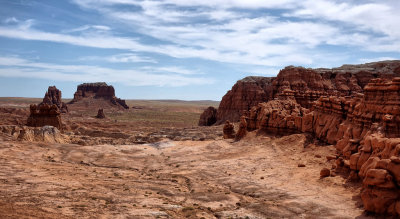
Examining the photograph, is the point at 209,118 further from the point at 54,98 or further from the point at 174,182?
the point at 54,98

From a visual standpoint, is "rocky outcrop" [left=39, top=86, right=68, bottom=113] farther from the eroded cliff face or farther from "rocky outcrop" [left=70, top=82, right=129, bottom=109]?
the eroded cliff face

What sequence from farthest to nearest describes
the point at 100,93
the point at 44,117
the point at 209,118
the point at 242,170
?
the point at 100,93, the point at 209,118, the point at 44,117, the point at 242,170

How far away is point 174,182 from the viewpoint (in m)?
25.2

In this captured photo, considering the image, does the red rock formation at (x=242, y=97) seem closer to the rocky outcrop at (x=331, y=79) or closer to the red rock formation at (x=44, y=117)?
the rocky outcrop at (x=331, y=79)

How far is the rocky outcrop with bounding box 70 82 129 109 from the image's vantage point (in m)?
169

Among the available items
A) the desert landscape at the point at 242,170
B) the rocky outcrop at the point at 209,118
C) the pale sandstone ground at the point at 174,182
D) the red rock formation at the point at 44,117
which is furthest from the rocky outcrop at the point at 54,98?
the pale sandstone ground at the point at 174,182

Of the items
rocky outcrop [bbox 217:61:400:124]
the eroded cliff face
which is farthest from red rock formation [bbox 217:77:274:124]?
the eroded cliff face

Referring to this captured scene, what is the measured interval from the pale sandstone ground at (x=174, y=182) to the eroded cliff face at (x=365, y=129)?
4.47 feet

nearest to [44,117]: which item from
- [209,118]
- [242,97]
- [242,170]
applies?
[242,170]

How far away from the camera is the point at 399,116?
2061 cm

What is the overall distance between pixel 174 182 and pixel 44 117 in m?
37.7

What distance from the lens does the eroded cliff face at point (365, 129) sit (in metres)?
15.4

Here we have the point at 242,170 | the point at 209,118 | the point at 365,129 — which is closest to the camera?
the point at 365,129

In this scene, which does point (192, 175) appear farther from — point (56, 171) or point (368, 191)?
point (368, 191)
